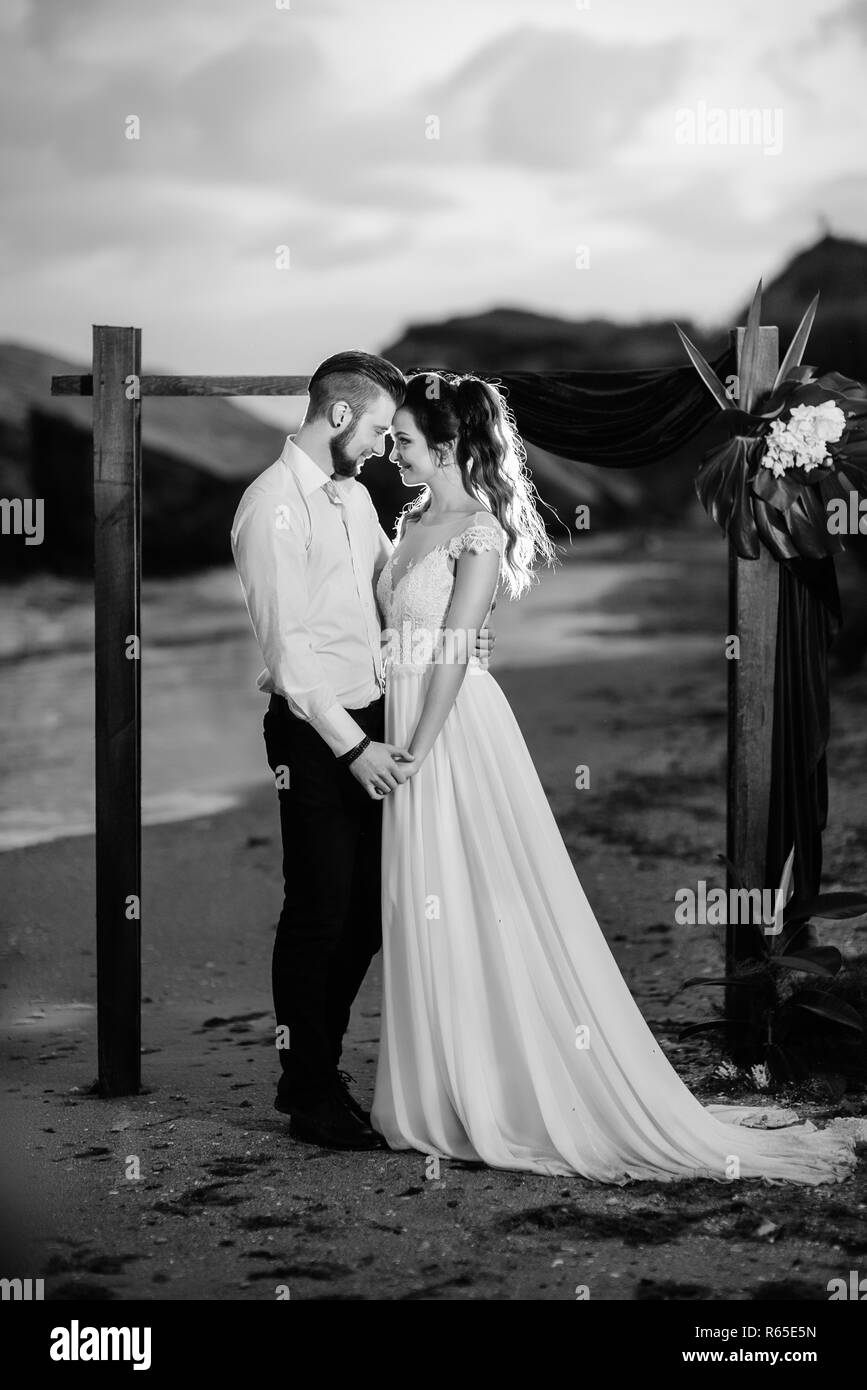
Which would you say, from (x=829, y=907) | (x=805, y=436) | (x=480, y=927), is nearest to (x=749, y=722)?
(x=829, y=907)

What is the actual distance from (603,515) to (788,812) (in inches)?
328

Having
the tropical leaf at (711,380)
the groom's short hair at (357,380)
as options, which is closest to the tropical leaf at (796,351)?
the tropical leaf at (711,380)

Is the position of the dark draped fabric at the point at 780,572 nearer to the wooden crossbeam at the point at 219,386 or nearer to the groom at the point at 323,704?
the wooden crossbeam at the point at 219,386

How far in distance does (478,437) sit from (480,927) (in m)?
1.10

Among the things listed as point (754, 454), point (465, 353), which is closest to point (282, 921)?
point (754, 454)

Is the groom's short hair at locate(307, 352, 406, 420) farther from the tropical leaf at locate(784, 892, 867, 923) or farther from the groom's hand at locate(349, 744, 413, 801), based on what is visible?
the tropical leaf at locate(784, 892, 867, 923)

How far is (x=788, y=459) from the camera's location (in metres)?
3.77

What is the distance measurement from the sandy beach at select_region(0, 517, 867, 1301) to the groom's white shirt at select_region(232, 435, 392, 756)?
40.6 inches

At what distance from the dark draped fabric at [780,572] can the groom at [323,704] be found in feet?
2.39

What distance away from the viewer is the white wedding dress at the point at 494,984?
3266mm

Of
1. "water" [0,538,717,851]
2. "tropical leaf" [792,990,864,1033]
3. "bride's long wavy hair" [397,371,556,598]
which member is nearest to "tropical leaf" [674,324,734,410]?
"bride's long wavy hair" [397,371,556,598]

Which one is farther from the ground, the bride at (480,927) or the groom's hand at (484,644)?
the groom's hand at (484,644)

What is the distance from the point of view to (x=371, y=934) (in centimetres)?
353

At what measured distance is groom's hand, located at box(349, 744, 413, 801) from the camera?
10.7 ft
